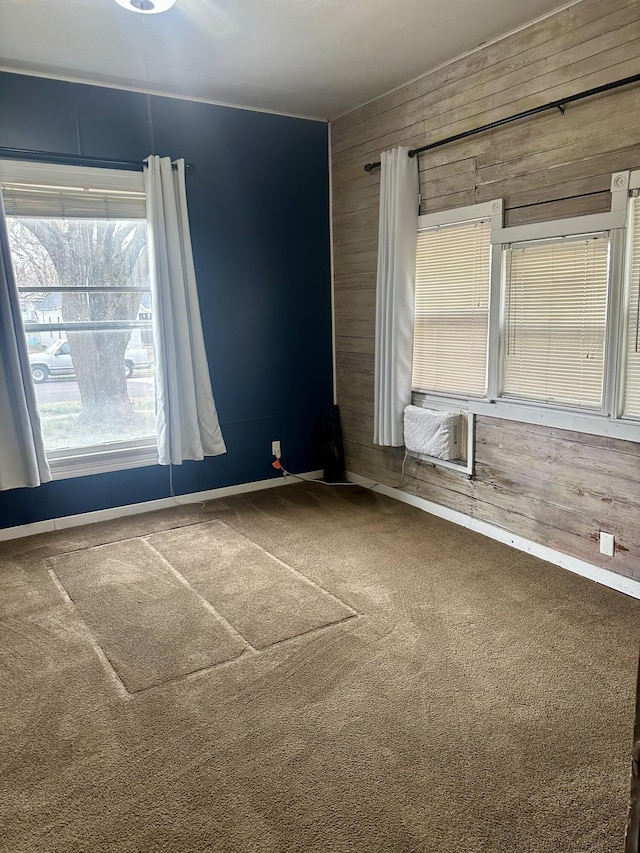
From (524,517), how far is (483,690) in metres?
1.36

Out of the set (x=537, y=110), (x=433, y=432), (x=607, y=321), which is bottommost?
(x=433, y=432)

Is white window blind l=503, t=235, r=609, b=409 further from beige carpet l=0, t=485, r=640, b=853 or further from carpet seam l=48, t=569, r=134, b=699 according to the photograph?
carpet seam l=48, t=569, r=134, b=699

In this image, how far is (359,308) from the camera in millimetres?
4500

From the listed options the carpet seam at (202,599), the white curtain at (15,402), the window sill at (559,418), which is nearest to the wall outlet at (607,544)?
the window sill at (559,418)

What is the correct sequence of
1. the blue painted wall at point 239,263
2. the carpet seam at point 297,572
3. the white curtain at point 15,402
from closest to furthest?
the carpet seam at point 297,572 → the white curtain at point 15,402 → the blue painted wall at point 239,263

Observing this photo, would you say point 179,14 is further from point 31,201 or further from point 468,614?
point 468,614

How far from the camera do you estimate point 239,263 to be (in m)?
4.36

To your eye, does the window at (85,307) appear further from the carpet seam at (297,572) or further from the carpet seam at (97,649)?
the carpet seam at (97,649)

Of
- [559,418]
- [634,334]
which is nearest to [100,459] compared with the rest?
[559,418]

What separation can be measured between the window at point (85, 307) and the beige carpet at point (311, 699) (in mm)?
799

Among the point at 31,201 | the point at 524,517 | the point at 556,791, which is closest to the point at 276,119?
the point at 31,201

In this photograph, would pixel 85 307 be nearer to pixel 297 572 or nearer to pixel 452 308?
pixel 297 572

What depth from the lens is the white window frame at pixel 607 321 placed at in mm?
2758

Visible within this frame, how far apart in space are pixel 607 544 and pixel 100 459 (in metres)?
2.99
